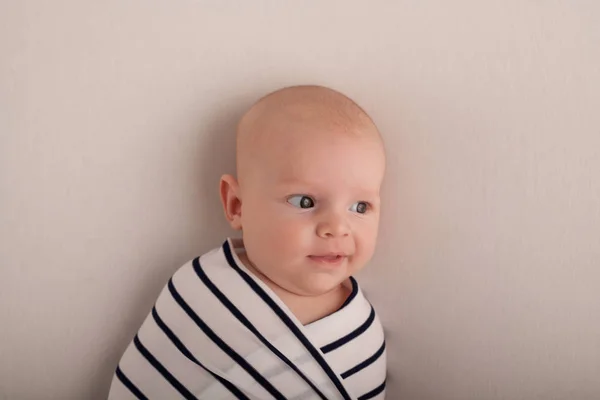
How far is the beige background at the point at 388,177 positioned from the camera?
832 millimetres

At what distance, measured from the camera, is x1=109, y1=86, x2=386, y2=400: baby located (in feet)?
2.55

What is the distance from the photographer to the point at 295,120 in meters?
0.79

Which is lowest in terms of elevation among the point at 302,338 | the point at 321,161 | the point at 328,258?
the point at 302,338

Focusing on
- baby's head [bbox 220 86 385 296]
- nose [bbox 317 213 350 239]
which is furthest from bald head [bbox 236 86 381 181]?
nose [bbox 317 213 350 239]

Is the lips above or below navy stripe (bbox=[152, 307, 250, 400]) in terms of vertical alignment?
above

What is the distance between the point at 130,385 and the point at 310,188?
387 mm

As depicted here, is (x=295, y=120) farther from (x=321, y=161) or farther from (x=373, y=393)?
(x=373, y=393)

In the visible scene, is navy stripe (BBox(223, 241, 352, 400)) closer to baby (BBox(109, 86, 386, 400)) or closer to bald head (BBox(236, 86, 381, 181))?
baby (BBox(109, 86, 386, 400))

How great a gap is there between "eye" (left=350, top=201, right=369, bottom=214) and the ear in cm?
16

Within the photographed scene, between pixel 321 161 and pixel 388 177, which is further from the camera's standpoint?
pixel 388 177

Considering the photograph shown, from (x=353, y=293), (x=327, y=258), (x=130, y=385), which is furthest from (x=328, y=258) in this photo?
(x=130, y=385)

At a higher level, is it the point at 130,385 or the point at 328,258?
the point at 328,258

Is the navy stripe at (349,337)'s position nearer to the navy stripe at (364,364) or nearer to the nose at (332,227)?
the navy stripe at (364,364)

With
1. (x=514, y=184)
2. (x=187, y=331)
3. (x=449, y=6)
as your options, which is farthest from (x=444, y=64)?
(x=187, y=331)
